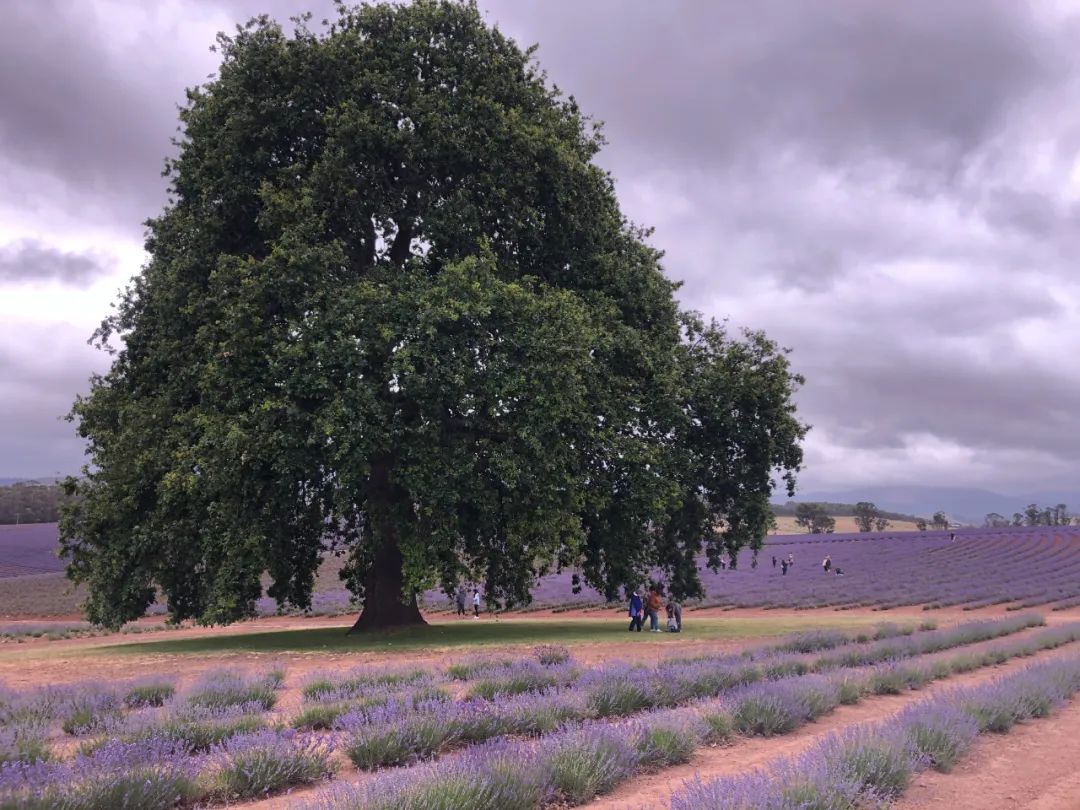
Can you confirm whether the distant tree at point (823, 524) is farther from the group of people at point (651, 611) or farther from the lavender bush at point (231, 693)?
the lavender bush at point (231, 693)

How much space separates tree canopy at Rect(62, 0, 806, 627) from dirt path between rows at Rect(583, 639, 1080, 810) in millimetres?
9601

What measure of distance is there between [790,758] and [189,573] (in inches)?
721

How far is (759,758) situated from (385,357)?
13438 mm

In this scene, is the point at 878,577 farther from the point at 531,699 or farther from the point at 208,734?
the point at 208,734

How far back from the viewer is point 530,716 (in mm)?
9586

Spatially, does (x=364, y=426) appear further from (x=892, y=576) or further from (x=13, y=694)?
(x=892, y=576)

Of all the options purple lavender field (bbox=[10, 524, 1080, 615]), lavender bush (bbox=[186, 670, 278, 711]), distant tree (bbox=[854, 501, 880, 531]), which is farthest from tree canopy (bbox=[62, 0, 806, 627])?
distant tree (bbox=[854, 501, 880, 531])

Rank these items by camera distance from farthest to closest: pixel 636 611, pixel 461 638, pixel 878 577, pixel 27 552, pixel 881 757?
pixel 27 552
pixel 878 577
pixel 636 611
pixel 461 638
pixel 881 757

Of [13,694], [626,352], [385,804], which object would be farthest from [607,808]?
[626,352]

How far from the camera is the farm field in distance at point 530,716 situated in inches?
275

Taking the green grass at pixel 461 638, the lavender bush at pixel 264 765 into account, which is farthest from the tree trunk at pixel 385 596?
the lavender bush at pixel 264 765

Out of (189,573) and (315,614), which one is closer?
(189,573)

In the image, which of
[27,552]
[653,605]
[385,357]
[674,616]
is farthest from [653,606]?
[27,552]

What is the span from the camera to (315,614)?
44.2 m
